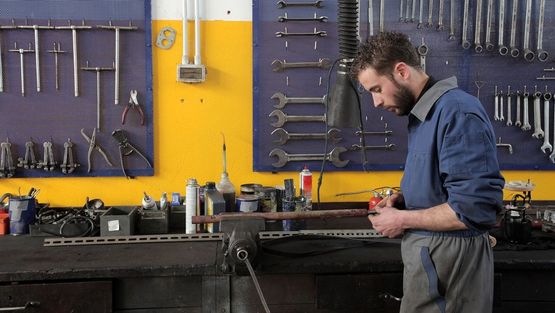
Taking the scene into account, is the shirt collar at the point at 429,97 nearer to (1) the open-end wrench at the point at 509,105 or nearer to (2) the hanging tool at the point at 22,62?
(1) the open-end wrench at the point at 509,105

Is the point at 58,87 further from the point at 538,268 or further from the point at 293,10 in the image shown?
the point at 538,268

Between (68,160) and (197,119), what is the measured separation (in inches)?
21.3

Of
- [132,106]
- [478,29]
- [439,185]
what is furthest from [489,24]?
[132,106]

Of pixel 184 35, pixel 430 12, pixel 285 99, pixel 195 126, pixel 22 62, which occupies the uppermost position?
pixel 430 12

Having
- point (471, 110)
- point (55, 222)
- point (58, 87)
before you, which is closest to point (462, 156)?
point (471, 110)

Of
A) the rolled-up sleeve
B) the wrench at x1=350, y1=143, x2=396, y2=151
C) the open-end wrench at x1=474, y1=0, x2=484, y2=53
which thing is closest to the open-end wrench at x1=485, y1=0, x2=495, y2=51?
the open-end wrench at x1=474, y1=0, x2=484, y2=53

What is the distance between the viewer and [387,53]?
1268 millimetres

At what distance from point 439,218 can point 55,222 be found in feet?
4.24

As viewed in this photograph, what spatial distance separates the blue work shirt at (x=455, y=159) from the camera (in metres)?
1.12

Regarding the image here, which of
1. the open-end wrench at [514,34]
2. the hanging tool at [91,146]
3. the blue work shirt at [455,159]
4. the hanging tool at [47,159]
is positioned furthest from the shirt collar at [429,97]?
the hanging tool at [47,159]

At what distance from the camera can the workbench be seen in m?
1.38

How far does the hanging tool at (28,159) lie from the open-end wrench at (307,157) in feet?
3.13

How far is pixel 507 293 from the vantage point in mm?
1496

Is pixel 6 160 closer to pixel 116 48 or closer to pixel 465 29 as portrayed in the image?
pixel 116 48
